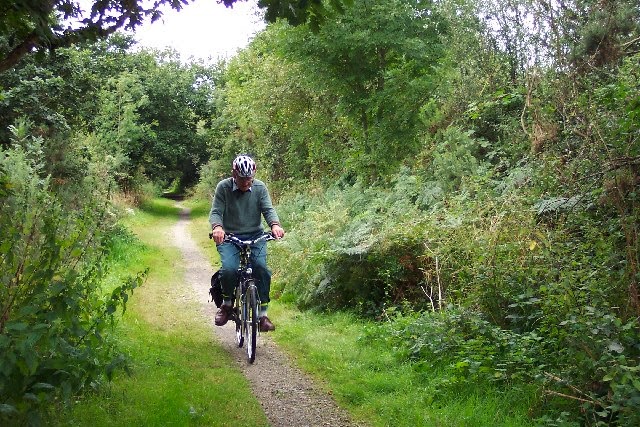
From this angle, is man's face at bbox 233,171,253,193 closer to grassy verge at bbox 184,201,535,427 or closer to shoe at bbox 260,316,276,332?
shoe at bbox 260,316,276,332

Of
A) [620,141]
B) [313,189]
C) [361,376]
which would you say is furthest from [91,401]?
[313,189]

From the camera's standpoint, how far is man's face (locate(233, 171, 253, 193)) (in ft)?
24.4

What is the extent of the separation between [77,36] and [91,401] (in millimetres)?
3053

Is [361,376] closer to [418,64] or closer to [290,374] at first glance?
[290,374]

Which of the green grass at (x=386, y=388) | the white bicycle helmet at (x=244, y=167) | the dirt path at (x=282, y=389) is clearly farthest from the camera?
the white bicycle helmet at (x=244, y=167)

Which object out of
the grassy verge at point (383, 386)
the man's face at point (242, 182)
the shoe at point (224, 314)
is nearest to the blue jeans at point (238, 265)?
the shoe at point (224, 314)

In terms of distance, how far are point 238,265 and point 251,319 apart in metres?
0.70

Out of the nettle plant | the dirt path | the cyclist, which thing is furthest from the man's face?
the nettle plant

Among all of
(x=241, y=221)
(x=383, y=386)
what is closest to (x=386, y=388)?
(x=383, y=386)

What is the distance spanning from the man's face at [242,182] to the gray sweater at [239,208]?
7cm

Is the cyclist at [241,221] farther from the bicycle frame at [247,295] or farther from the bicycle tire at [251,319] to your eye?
the bicycle tire at [251,319]

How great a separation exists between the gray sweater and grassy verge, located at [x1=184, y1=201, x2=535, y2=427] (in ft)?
5.77

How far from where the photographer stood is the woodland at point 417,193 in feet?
13.7

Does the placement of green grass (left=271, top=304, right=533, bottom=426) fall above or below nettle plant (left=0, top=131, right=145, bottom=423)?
below
